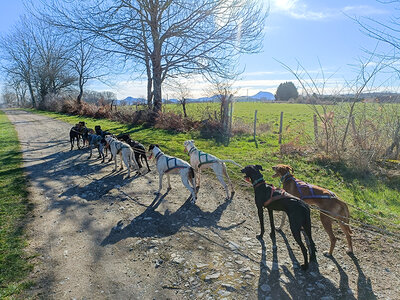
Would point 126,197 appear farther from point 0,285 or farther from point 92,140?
point 92,140

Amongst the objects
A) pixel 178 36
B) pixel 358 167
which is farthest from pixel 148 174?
pixel 178 36

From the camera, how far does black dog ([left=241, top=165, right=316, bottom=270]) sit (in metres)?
3.49

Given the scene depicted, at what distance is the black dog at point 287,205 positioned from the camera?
11.5ft

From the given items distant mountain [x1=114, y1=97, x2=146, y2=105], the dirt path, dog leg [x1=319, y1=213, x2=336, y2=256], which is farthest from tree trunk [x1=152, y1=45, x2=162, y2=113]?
dog leg [x1=319, y1=213, x2=336, y2=256]

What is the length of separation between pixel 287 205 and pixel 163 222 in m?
2.42

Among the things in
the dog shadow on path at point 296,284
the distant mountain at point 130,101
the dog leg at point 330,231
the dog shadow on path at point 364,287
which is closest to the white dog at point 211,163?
the dog leg at point 330,231

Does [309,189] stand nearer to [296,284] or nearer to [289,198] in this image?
[289,198]

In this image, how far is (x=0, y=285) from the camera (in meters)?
3.04

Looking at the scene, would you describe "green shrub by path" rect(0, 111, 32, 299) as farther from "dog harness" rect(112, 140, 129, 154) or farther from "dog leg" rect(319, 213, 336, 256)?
"dog leg" rect(319, 213, 336, 256)

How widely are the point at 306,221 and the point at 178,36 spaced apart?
15.8 m

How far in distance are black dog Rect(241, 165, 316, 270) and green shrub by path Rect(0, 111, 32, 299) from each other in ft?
11.8

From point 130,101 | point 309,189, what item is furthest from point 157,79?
point 309,189

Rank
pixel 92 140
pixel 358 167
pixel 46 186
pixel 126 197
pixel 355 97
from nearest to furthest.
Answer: pixel 126 197
pixel 46 186
pixel 358 167
pixel 355 97
pixel 92 140

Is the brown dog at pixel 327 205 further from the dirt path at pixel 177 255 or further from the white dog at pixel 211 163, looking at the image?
the white dog at pixel 211 163
